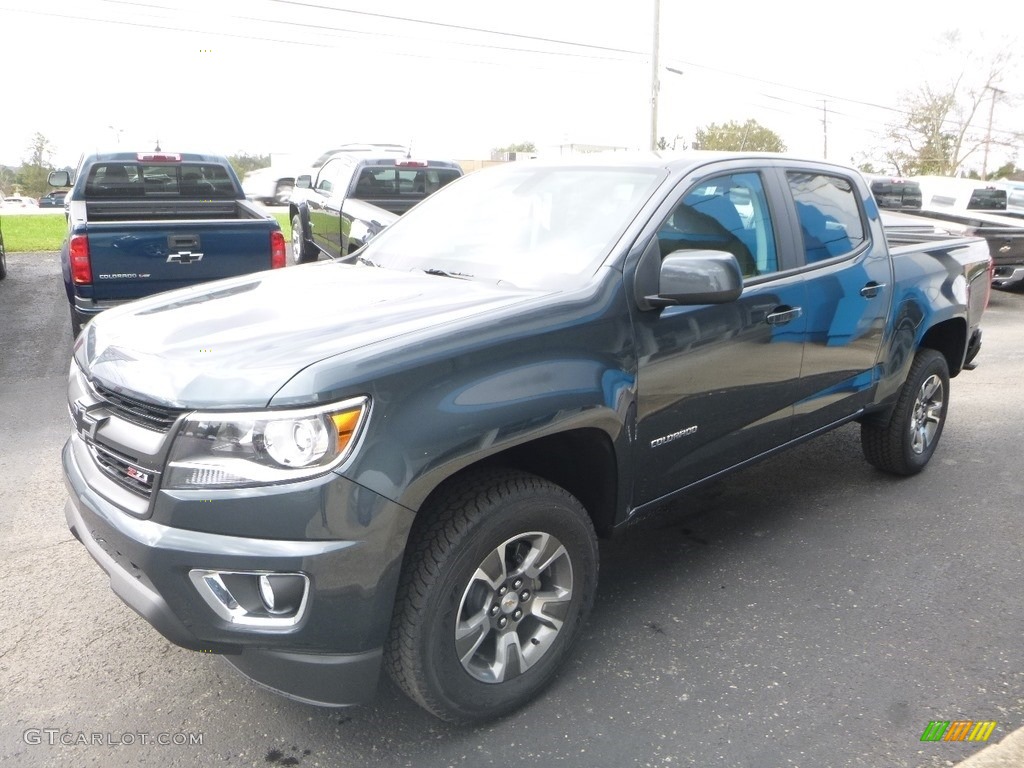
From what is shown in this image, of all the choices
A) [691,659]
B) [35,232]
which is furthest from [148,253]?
[35,232]

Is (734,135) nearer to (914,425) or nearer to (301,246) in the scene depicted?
(301,246)

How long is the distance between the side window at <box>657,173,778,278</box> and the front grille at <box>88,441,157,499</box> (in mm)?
1934

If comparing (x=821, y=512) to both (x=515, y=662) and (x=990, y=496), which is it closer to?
(x=990, y=496)

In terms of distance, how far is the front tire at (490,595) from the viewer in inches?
97.4

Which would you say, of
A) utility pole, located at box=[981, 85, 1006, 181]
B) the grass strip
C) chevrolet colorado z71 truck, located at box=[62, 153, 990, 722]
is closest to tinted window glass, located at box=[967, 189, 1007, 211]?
the grass strip

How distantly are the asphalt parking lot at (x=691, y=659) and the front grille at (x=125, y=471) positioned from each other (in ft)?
2.78

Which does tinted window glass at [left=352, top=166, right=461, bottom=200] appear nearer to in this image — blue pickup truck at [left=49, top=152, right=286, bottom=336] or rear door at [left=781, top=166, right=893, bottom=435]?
blue pickup truck at [left=49, top=152, right=286, bottom=336]

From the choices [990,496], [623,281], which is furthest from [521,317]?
[990,496]

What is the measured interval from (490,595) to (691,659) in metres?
→ 0.93

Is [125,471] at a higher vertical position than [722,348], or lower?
lower

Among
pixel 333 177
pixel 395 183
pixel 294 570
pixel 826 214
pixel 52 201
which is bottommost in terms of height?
pixel 294 570

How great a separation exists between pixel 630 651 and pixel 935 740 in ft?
3.37

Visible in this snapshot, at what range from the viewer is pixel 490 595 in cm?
267

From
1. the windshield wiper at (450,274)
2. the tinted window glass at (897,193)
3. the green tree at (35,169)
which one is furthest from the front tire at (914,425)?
the green tree at (35,169)
